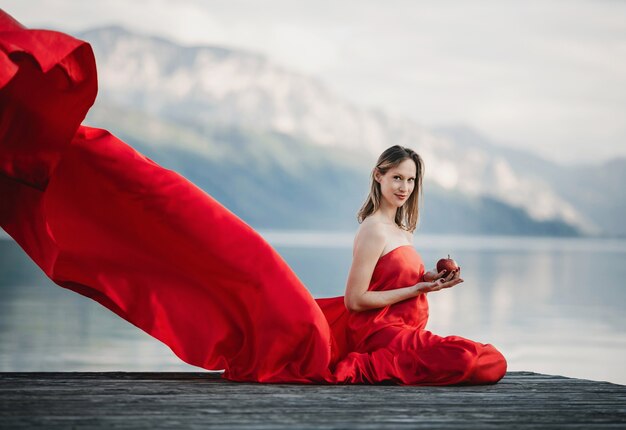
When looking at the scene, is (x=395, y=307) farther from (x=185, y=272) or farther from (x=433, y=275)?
(x=185, y=272)

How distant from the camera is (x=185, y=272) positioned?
530 centimetres

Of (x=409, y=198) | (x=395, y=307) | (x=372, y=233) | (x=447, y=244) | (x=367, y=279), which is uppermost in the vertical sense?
(x=447, y=244)

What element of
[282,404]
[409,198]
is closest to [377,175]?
[409,198]

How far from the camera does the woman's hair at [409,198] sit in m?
5.58

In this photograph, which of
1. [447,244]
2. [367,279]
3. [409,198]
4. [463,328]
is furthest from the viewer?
[447,244]

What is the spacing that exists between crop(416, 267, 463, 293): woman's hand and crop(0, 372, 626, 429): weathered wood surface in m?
0.49

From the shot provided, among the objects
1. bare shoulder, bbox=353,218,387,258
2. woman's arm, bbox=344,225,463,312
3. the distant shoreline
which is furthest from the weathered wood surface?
the distant shoreline

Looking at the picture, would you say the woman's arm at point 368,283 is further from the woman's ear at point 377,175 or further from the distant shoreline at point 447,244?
the distant shoreline at point 447,244

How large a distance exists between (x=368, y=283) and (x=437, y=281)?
0.37m

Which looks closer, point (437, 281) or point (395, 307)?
point (437, 281)

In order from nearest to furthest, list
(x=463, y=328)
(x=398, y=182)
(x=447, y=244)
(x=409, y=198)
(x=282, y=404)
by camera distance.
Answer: (x=282, y=404) < (x=398, y=182) < (x=409, y=198) < (x=463, y=328) < (x=447, y=244)

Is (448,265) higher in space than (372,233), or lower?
lower

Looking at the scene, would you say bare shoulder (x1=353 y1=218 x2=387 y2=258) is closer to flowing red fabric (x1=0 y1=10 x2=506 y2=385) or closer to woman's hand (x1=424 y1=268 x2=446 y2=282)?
woman's hand (x1=424 y1=268 x2=446 y2=282)

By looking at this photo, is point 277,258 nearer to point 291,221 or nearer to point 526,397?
point 526,397
